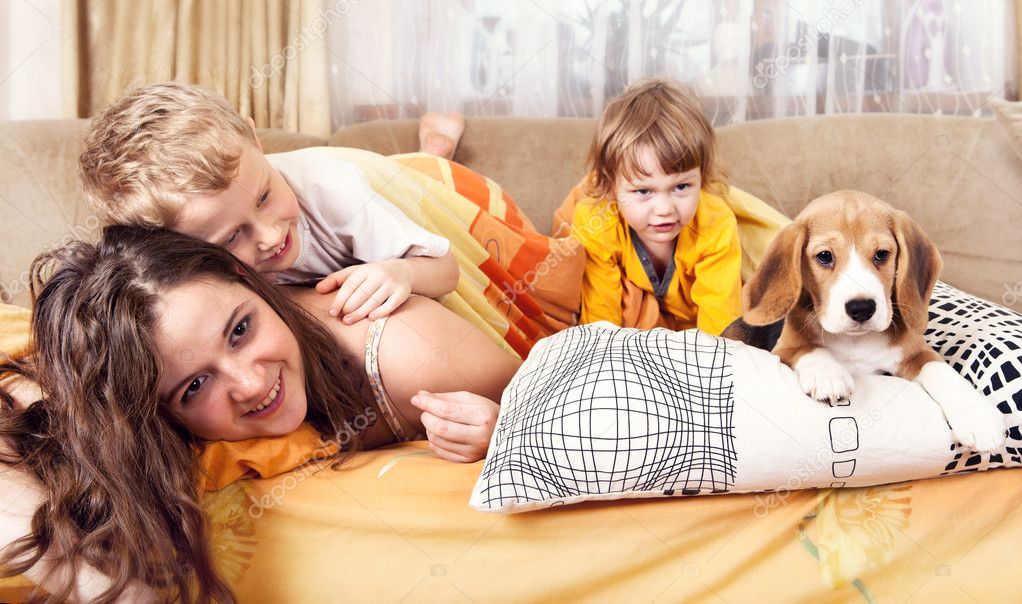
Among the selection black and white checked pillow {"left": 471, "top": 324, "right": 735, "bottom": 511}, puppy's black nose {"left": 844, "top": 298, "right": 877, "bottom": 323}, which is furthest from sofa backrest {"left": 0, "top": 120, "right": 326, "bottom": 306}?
puppy's black nose {"left": 844, "top": 298, "right": 877, "bottom": 323}

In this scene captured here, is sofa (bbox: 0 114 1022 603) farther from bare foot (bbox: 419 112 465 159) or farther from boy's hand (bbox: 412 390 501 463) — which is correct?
bare foot (bbox: 419 112 465 159)

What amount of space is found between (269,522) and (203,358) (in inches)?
9.3

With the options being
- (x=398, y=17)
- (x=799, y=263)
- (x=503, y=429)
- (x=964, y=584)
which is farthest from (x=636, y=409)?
(x=398, y=17)

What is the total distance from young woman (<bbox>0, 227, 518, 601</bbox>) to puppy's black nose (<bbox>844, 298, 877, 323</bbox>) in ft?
1.70

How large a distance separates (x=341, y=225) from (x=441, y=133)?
28.5 inches

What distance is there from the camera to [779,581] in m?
1.00

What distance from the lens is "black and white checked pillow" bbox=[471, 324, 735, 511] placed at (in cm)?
97

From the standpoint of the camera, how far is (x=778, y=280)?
1149 millimetres

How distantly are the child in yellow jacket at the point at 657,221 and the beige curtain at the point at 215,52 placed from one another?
106 centimetres

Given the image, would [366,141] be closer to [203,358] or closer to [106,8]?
[106,8]

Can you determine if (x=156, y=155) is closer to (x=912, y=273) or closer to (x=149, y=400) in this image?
(x=149, y=400)

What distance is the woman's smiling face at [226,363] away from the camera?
1047mm
